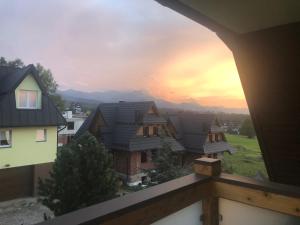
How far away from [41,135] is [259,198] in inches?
332

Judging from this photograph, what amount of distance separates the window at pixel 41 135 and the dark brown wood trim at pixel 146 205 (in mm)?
8144

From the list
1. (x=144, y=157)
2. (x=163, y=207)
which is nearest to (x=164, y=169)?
(x=144, y=157)

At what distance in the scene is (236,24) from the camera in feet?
4.31

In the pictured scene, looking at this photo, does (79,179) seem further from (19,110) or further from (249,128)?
(19,110)

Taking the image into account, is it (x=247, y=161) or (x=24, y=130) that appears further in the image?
(x=247, y=161)

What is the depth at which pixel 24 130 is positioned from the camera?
325 inches

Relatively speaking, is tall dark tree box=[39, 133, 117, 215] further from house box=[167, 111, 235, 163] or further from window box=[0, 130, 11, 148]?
house box=[167, 111, 235, 163]

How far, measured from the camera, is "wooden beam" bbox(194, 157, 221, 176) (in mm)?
1415

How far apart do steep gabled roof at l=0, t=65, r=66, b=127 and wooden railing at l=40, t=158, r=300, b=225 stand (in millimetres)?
7448

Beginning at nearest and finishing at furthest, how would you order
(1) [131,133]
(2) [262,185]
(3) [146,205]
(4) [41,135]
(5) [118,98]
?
(3) [146,205], (2) [262,185], (4) [41,135], (1) [131,133], (5) [118,98]

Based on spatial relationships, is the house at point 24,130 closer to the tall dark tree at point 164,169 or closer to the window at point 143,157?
the window at point 143,157

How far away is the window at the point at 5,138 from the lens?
7.84m

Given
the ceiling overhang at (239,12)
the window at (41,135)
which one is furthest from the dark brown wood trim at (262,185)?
the window at (41,135)

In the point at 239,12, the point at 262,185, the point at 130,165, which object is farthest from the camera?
the point at 130,165
